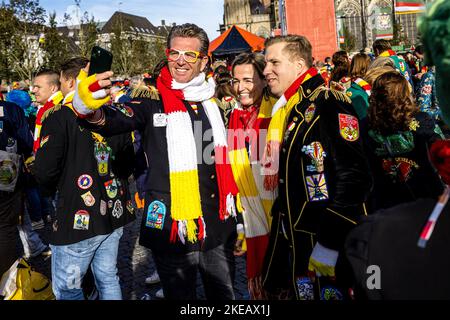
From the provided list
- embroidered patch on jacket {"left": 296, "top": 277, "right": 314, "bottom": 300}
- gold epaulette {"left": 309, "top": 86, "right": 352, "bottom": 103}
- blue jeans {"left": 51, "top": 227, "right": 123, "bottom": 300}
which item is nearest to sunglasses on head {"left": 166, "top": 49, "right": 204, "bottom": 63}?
gold epaulette {"left": 309, "top": 86, "right": 352, "bottom": 103}

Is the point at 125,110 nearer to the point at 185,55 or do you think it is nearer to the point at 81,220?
the point at 185,55

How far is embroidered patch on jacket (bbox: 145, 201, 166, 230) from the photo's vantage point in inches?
114

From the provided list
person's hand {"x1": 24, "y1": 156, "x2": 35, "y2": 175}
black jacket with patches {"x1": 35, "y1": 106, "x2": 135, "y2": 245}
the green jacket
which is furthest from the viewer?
the green jacket

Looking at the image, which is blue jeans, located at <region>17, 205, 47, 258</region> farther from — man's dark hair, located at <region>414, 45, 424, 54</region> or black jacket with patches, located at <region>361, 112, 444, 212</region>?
man's dark hair, located at <region>414, 45, 424, 54</region>

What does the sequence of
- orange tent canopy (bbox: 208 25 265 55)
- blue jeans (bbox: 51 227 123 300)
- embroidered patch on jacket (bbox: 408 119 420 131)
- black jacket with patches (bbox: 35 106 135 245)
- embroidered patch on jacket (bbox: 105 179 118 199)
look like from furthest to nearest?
orange tent canopy (bbox: 208 25 265 55) < embroidered patch on jacket (bbox: 408 119 420 131) < embroidered patch on jacket (bbox: 105 179 118 199) < blue jeans (bbox: 51 227 123 300) < black jacket with patches (bbox: 35 106 135 245)

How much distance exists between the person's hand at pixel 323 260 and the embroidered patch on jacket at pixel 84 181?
169 cm

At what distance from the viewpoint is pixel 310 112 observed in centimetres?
247

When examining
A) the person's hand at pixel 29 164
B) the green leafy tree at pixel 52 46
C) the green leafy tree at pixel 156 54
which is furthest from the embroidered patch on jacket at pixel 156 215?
the green leafy tree at pixel 156 54

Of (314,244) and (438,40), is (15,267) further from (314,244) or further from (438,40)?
(438,40)

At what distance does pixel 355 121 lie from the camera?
95.3 inches

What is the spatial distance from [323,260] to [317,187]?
1.25ft

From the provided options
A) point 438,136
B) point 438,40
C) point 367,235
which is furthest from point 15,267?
point 438,136

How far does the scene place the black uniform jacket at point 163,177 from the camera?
2879mm

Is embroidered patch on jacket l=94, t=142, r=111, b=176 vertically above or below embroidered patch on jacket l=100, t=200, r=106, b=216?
above
